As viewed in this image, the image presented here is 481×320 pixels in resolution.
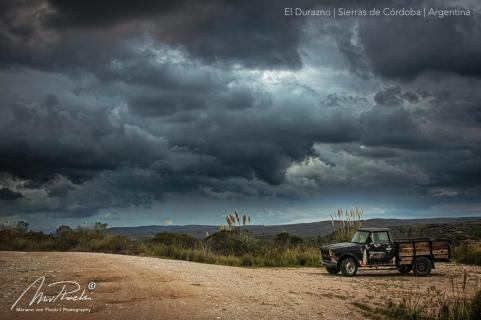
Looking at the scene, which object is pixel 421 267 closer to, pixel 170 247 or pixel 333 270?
pixel 333 270

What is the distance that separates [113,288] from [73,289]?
3.10 feet

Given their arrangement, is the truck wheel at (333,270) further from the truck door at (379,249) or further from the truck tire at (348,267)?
the truck door at (379,249)

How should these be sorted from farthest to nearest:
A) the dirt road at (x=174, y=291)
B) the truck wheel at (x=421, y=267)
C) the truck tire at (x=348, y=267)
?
1. the truck wheel at (x=421, y=267)
2. the truck tire at (x=348, y=267)
3. the dirt road at (x=174, y=291)

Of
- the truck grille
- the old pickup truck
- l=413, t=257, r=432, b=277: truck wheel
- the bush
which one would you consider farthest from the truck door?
the bush

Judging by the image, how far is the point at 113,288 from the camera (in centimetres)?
1200

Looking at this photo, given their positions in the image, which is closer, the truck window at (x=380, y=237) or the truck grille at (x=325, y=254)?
the truck grille at (x=325, y=254)

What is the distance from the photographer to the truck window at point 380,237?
20639mm

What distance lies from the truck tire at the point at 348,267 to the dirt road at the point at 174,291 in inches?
49.6

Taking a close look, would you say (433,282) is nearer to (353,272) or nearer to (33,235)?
(353,272)

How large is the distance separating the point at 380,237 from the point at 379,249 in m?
0.52

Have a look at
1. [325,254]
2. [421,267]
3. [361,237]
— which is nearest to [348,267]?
[325,254]

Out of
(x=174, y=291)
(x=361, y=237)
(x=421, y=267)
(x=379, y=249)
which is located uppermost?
(x=361, y=237)

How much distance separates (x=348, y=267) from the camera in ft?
65.6

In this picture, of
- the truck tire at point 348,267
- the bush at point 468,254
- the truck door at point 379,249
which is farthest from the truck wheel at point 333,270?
the bush at point 468,254
